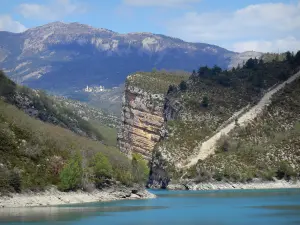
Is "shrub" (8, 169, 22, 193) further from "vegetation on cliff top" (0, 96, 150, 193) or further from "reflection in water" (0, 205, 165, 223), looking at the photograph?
"reflection in water" (0, 205, 165, 223)

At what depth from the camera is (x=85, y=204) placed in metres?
112

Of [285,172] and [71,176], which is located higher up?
[71,176]

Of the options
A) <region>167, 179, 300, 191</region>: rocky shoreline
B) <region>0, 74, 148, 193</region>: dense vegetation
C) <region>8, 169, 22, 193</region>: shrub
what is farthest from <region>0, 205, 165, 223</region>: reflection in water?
<region>167, 179, 300, 191</region>: rocky shoreline

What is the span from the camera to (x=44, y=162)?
382ft

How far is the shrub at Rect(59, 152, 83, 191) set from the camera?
111938mm

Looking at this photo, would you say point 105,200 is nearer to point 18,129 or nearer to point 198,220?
point 18,129

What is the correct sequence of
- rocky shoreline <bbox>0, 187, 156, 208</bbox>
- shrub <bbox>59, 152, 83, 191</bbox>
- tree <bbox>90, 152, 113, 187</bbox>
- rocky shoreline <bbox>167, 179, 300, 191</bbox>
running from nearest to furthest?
rocky shoreline <bbox>0, 187, 156, 208</bbox>, shrub <bbox>59, 152, 83, 191</bbox>, tree <bbox>90, 152, 113, 187</bbox>, rocky shoreline <bbox>167, 179, 300, 191</bbox>

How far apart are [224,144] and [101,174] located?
79.8 meters

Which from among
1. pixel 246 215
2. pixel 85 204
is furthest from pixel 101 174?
pixel 246 215

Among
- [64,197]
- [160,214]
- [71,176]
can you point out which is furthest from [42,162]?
[160,214]

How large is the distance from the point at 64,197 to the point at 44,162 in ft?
28.0

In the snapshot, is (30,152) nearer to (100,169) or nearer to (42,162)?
(42,162)

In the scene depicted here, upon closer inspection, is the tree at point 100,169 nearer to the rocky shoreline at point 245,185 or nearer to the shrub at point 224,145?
the rocky shoreline at point 245,185

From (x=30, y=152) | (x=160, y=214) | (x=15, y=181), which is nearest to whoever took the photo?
(x=160, y=214)
